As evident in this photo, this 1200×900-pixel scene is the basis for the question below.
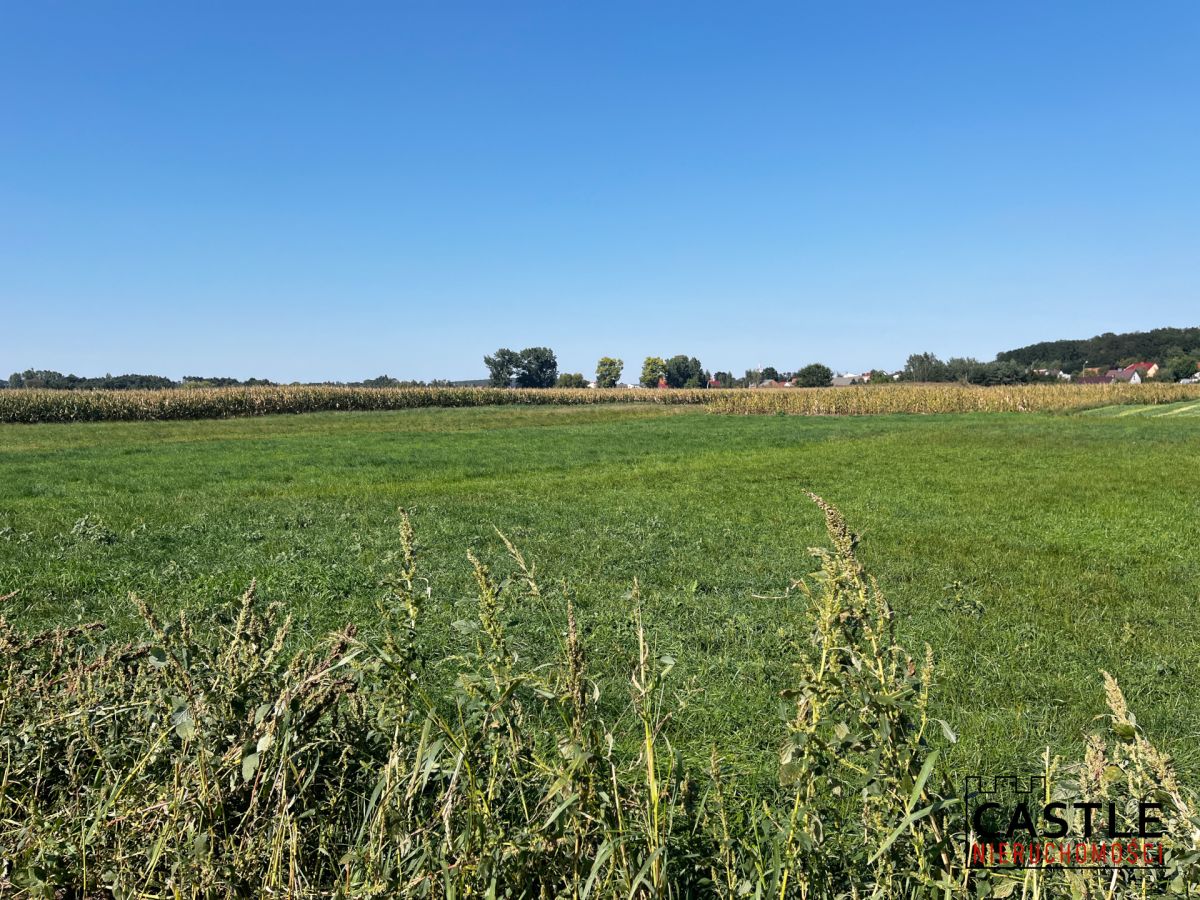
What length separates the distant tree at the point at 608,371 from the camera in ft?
609

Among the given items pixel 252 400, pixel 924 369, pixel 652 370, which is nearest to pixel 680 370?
pixel 652 370

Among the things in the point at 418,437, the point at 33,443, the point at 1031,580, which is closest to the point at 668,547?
the point at 1031,580

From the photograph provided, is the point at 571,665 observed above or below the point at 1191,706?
above

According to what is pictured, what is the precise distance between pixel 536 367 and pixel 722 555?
143124mm

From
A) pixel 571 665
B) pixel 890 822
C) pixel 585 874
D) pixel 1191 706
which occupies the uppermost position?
pixel 571 665

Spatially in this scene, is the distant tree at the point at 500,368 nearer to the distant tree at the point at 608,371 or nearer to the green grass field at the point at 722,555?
the distant tree at the point at 608,371

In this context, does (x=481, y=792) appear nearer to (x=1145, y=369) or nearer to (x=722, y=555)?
(x=722, y=555)

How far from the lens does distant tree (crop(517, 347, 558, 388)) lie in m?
149

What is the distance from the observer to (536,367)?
150375 mm

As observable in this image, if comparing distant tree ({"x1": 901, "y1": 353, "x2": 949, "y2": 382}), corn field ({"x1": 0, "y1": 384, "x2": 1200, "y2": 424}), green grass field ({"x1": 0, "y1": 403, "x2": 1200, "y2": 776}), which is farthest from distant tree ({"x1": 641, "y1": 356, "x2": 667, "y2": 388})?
green grass field ({"x1": 0, "y1": 403, "x2": 1200, "y2": 776})

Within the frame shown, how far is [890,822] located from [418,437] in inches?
1258

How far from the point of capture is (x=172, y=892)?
2.04 meters

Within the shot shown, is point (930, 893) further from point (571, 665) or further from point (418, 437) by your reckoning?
point (418, 437)

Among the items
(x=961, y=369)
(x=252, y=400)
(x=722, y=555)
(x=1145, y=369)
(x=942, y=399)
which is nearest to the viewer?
(x=722, y=555)
